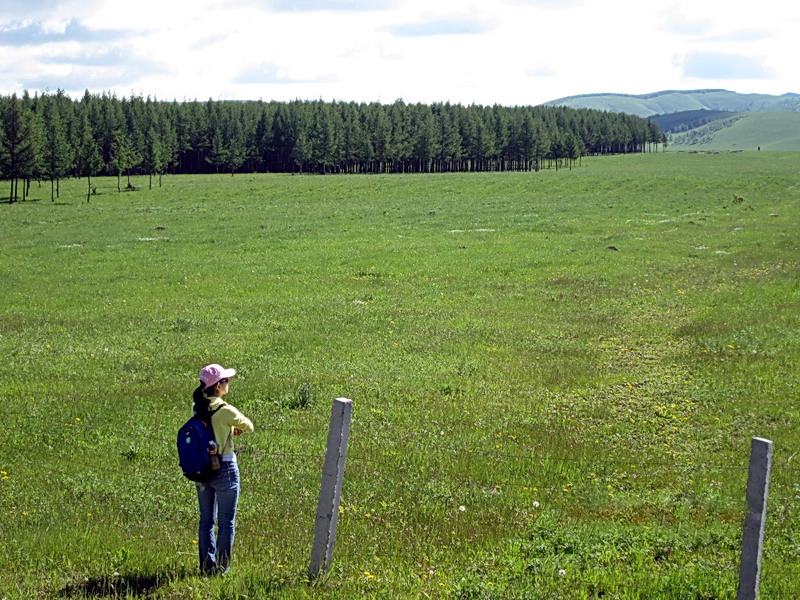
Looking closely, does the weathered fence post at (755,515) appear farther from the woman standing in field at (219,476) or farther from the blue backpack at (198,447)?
the blue backpack at (198,447)

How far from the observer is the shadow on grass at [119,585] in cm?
758

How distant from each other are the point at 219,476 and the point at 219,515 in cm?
49

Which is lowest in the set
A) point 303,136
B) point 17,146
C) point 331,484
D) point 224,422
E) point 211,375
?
point 331,484

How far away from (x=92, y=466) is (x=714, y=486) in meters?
9.41

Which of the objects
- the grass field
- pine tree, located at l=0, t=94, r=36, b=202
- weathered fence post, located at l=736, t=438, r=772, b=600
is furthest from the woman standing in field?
pine tree, located at l=0, t=94, r=36, b=202

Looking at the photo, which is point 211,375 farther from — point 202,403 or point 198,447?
point 198,447

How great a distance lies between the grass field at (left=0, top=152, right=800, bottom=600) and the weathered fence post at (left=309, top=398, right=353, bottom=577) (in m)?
0.27

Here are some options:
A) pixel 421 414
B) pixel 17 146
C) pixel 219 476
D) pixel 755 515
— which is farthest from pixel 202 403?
pixel 17 146

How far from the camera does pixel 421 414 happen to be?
1591cm

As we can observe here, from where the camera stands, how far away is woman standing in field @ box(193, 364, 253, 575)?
26.4 feet

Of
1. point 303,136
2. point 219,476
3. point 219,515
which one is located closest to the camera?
point 219,476

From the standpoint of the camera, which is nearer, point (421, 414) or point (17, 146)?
point (421, 414)

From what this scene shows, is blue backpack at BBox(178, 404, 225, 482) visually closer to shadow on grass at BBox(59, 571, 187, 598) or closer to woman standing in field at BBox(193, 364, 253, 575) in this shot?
woman standing in field at BBox(193, 364, 253, 575)

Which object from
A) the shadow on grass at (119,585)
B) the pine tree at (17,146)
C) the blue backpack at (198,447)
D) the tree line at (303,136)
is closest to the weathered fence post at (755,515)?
the blue backpack at (198,447)
